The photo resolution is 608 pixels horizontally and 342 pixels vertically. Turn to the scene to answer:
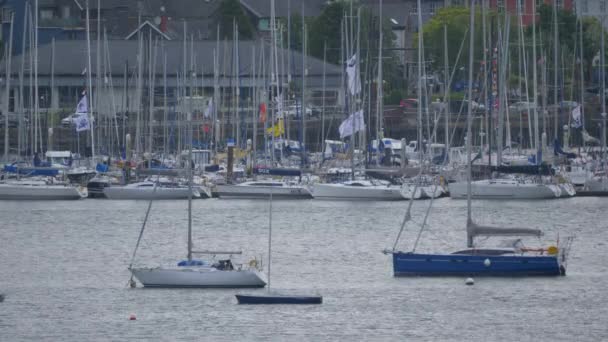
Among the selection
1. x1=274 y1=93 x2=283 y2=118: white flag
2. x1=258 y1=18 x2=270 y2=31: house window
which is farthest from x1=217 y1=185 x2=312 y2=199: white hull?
x1=258 y1=18 x2=270 y2=31: house window

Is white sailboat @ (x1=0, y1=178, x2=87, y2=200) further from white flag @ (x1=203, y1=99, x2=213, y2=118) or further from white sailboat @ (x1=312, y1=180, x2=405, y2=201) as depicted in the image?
white sailboat @ (x1=312, y1=180, x2=405, y2=201)

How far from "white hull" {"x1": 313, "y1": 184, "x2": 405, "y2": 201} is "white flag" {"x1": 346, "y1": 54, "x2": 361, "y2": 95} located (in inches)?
151

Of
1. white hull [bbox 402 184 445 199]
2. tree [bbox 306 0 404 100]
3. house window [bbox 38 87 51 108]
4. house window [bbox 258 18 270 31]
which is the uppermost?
house window [bbox 258 18 270 31]

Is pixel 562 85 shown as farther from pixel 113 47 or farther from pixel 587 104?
pixel 113 47

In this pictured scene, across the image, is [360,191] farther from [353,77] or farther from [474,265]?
[474,265]

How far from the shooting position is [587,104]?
10275cm

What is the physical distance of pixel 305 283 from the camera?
50750 mm

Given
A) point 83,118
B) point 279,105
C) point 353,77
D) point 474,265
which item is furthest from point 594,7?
point 474,265

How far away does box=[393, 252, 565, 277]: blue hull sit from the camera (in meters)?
48.8

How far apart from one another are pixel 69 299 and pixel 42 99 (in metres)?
55.4

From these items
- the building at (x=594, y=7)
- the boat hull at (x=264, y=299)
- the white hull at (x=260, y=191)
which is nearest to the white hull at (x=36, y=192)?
the white hull at (x=260, y=191)

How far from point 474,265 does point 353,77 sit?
29.2 metres

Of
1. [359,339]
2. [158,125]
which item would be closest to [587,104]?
[158,125]

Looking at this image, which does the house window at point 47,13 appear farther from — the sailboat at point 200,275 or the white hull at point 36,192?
the sailboat at point 200,275
